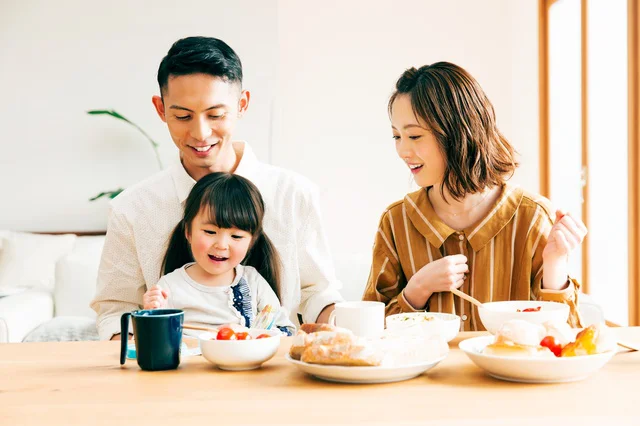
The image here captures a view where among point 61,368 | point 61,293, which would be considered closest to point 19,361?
point 61,368

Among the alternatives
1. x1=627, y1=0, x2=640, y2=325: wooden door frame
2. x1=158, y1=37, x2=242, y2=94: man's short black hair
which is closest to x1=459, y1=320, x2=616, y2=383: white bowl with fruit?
x1=158, y1=37, x2=242, y2=94: man's short black hair

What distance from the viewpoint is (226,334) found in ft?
3.83

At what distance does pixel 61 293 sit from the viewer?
339cm

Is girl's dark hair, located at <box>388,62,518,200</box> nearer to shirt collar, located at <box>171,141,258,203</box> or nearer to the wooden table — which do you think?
Result: shirt collar, located at <box>171,141,258,203</box>

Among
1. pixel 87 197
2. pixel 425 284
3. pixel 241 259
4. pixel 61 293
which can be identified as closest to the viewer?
pixel 425 284

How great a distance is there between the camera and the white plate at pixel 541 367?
39.2 inches

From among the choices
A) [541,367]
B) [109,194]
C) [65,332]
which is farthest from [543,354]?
[109,194]

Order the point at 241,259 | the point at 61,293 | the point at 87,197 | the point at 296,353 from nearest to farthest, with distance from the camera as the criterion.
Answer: the point at 296,353 < the point at 241,259 < the point at 61,293 < the point at 87,197

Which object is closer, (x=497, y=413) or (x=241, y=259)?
(x=497, y=413)

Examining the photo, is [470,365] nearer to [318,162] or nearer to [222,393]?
[222,393]

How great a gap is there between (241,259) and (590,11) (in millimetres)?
3203

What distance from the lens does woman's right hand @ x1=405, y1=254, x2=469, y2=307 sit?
5.32 ft

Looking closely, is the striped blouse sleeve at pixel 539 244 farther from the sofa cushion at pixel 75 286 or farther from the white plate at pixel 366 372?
the sofa cushion at pixel 75 286

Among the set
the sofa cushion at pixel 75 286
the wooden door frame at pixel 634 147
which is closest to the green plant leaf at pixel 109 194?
the sofa cushion at pixel 75 286
